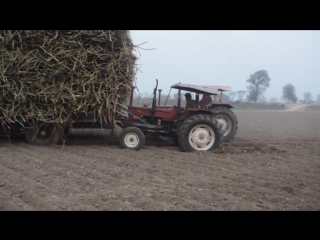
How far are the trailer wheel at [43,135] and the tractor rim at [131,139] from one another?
161cm

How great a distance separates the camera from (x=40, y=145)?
794cm

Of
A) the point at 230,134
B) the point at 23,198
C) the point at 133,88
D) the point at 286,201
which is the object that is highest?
the point at 133,88

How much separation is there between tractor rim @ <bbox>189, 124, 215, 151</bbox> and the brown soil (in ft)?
1.06

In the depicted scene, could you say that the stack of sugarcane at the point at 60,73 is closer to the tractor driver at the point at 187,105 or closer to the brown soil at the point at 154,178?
the brown soil at the point at 154,178

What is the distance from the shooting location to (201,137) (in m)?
8.12

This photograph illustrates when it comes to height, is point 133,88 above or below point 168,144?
above

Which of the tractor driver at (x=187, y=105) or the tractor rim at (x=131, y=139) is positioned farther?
the tractor driver at (x=187, y=105)

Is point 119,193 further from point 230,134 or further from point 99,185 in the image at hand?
point 230,134

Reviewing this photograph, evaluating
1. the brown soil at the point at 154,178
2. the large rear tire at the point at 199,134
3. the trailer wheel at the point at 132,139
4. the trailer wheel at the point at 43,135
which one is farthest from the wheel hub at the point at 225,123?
the trailer wheel at the point at 43,135

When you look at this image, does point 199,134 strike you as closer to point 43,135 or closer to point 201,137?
point 201,137

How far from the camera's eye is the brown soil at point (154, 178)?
13.7ft

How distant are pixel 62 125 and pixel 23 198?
380 cm
